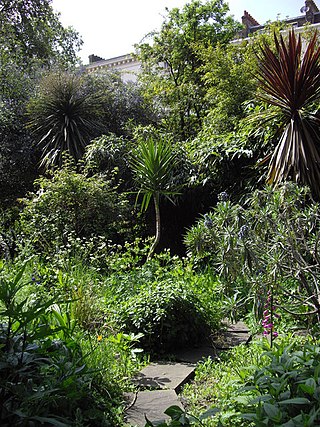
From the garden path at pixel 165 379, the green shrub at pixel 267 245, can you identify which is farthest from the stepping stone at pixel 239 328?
the green shrub at pixel 267 245

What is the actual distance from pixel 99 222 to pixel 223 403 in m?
4.87

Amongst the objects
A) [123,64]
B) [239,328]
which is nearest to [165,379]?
[239,328]

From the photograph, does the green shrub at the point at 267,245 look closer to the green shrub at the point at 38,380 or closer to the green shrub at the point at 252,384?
the green shrub at the point at 252,384

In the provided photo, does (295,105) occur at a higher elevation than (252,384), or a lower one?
higher

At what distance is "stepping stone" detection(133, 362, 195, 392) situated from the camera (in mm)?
3102

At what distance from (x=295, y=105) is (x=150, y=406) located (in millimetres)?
4080

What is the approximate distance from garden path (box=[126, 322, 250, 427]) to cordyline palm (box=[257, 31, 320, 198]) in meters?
2.01

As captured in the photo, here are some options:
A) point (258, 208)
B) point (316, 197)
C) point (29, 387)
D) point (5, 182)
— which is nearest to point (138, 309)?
point (258, 208)

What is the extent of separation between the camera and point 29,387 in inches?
87.5

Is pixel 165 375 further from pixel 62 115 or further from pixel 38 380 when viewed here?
pixel 62 115

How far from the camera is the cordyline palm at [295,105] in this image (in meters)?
5.44

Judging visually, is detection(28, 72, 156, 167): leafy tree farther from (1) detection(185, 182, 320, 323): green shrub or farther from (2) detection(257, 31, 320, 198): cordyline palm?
(1) detection(185, 182, 320, 323): green shrub

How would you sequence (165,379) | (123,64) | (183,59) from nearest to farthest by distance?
(165,379), (183,59), (123,64)

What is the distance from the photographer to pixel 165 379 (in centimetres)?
321
